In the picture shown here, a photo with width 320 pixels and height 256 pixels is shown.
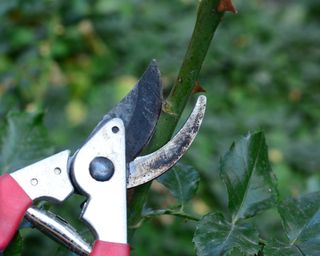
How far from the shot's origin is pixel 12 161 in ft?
3.17

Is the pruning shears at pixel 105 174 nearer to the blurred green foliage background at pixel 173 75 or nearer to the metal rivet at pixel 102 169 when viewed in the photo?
the metal rivet at pixel 102 169

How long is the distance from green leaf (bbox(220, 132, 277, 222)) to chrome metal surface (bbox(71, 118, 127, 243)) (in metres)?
0.12

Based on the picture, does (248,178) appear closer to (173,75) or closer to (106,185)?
(106,185)

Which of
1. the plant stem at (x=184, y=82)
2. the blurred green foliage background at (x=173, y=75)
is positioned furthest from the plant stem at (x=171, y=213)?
the blurred green foliage background at (x=173, y=75)

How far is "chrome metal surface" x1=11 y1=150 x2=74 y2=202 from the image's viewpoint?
79 centimetres

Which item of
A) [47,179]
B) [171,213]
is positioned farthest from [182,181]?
[47,179]

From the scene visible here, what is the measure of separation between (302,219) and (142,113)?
212 mm

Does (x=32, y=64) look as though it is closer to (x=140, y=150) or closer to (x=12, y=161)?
(x=12, y=161)

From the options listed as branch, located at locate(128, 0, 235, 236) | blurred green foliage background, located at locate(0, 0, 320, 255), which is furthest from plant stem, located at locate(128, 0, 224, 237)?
blurred green foliage background, located at locate(0, 0, 320, 255)

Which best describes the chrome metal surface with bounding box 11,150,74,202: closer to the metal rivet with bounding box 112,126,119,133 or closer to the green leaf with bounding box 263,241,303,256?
the metal rivet with bounding box 112,126,119,133

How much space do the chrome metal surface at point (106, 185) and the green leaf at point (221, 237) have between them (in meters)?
0.08

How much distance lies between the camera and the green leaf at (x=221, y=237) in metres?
0.73

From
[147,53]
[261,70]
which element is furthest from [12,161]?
[261,70]

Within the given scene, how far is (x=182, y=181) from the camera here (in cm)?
86
